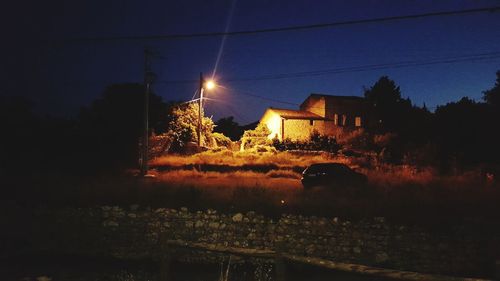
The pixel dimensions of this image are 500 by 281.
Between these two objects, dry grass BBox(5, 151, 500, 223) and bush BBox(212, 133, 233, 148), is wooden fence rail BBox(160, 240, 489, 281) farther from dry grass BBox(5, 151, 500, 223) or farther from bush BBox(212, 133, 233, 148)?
bush BBox(212, 133, 233, 148)

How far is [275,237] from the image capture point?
1491cm

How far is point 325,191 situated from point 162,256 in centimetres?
1139

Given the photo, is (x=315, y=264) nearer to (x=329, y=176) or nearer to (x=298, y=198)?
(x=298, y=198)

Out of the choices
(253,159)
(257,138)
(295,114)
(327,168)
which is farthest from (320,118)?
(327,168)

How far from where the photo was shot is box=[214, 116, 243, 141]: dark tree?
196 feet

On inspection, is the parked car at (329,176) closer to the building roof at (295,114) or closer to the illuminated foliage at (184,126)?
the building roof at (295,114)

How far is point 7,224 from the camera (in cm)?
1667

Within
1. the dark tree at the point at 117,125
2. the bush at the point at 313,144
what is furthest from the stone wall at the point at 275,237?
the bush at the point at 313,144

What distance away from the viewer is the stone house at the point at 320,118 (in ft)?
134

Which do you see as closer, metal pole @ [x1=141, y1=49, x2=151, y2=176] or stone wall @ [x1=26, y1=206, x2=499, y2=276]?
stone wall @ [x1=26, y1=206, x2=499, y2=276]

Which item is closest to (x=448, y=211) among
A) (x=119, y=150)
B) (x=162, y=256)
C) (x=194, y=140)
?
(x=162, y=256)

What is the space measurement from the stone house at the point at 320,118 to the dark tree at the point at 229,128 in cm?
1428

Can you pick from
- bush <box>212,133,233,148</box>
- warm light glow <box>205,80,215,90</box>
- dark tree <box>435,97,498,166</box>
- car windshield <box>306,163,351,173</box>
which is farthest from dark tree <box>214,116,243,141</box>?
car windshield <box>306,163,351,173</box>

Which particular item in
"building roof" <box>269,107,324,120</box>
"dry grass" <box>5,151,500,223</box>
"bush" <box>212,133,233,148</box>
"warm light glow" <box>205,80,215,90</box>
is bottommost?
"dry grass" <box>5,151,500,223</box>
